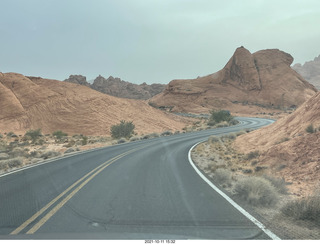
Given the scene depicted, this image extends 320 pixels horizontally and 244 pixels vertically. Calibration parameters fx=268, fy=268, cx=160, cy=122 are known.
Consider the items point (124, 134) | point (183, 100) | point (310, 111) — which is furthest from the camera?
point (183, 100)

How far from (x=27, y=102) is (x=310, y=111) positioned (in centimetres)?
6107

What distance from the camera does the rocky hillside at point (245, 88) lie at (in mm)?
98750

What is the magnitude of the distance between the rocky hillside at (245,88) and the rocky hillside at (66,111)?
34515mm

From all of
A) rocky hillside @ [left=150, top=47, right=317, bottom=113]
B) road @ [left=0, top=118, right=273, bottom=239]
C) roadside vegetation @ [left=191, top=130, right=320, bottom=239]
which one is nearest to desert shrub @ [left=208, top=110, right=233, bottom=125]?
rocky hillside @ [left=150, top=47, right=317, bottom=113]

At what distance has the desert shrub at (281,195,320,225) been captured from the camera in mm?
5098

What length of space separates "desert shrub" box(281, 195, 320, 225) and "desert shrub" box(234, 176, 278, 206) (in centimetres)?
85

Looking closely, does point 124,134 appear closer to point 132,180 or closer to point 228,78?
point 132,180

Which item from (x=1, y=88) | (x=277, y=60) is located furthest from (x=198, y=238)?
(x=277, y=60)

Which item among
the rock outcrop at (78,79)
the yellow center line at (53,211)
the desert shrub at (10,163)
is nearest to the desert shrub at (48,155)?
the desert shrub at (10,163)

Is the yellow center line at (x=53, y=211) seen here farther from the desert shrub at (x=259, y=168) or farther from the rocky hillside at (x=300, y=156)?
the desert shrub at (x=259, y=168)

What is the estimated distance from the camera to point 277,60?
115m

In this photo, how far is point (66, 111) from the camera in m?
57.8

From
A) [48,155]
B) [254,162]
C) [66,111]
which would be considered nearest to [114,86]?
[66,111]

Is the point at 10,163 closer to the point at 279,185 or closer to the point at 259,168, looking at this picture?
the point at 259,168
